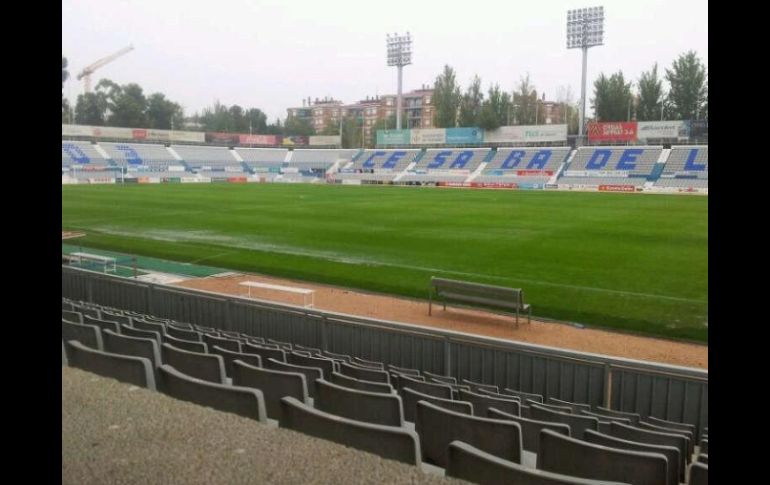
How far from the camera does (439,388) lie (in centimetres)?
494

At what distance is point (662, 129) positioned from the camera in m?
50.6

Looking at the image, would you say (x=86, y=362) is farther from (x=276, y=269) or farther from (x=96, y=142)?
(x=96, y=142)

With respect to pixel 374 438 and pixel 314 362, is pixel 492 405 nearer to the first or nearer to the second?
pixel 314 362

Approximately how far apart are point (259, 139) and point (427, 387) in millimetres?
73739

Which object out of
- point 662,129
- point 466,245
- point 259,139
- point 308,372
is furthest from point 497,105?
point 308,372

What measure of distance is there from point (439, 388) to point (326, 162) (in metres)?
65.1

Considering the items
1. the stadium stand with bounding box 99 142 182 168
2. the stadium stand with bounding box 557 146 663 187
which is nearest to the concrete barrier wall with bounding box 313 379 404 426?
the stadium stand with bounding box 557 146 663 187

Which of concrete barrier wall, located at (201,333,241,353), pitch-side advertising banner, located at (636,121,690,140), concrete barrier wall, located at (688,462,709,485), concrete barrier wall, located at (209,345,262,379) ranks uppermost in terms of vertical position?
pitch-side advertising banner, located at (636,121,690,140)

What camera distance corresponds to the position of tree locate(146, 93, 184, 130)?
7462cm

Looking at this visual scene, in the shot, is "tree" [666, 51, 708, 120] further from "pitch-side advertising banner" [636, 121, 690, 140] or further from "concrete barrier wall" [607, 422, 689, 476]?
"concrete barrier wall" [607, 422, 689, 476]

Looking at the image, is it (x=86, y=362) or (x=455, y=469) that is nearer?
(x=455, y=469)

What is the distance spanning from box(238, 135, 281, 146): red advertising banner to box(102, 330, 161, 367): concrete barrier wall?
72481 mm

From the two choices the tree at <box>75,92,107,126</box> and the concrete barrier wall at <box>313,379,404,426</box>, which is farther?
the tree at <box>75,92,107,126</box>
